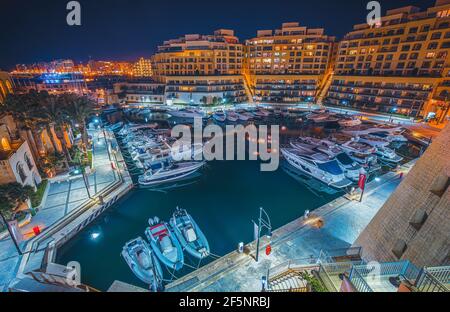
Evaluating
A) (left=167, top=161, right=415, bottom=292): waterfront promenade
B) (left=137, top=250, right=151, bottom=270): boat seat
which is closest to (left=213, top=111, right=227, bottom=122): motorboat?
(left=167, top=161, right=415, bottom=292): waterfront promenade

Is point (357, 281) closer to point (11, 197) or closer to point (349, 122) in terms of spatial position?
point (11, 197)

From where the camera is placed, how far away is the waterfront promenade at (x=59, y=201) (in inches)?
667

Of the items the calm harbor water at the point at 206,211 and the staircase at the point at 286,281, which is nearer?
the staircase at the point at 286,281

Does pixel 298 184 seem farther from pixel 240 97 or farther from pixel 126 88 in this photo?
pixel 126 88

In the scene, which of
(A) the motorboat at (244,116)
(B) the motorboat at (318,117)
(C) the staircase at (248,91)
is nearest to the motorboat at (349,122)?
(B) the motorboat at (318,117)

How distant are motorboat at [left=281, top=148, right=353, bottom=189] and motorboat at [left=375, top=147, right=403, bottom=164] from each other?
11696mm

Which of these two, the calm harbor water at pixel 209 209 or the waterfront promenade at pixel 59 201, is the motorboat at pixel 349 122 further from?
the waterfront promenade at pixel 59 201

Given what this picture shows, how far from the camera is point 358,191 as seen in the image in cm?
2631

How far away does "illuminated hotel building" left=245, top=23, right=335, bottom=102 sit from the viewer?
7481 centimetres

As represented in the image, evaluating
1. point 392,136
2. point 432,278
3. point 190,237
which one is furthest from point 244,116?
point 432,278

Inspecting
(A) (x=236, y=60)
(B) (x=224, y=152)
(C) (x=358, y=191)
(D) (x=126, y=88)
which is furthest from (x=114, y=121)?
(C) (x=358, y=191)

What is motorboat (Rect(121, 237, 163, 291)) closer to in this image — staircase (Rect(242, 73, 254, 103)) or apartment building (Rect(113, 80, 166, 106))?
apartment building (Rect(113, 80, 166, 106))

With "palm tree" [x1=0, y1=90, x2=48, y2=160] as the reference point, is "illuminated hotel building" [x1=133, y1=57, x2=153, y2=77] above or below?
above

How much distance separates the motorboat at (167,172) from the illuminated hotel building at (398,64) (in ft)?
188
